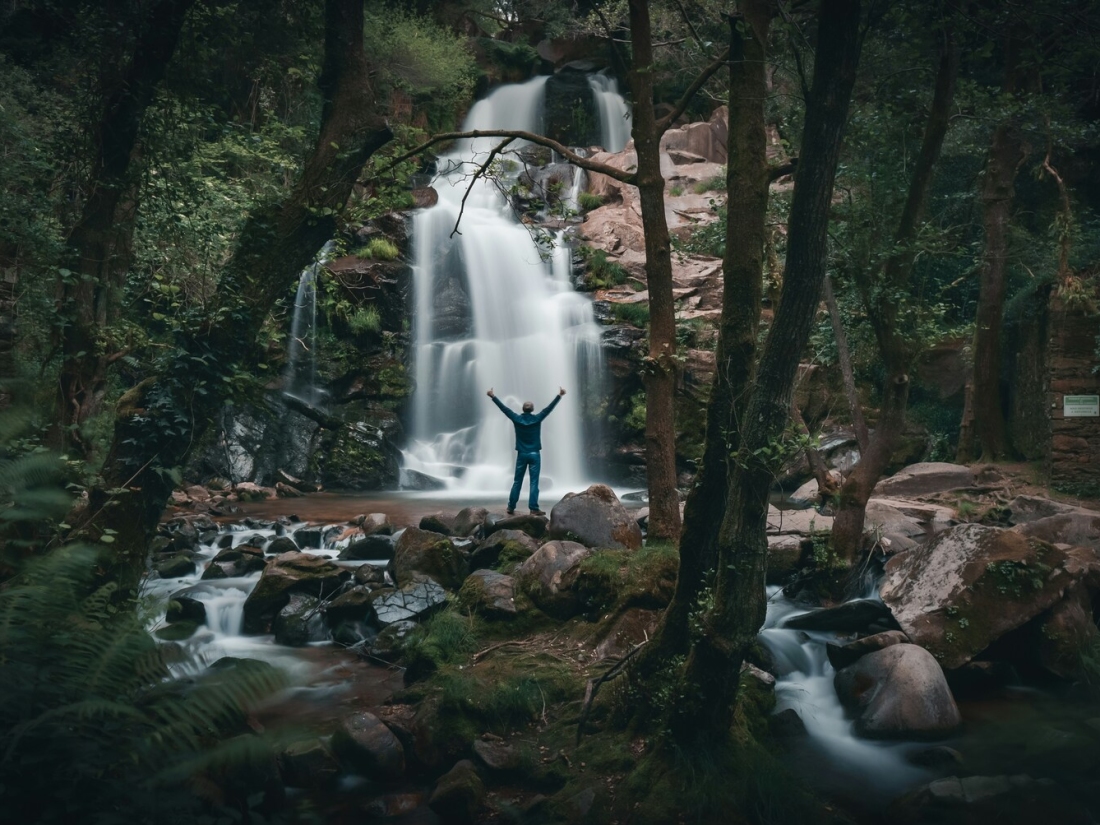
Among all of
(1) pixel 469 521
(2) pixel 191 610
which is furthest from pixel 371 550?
(2) pixel 191 610

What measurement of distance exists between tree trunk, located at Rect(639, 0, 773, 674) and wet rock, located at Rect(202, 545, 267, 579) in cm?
633

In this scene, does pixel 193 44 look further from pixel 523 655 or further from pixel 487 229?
pixel 487 229

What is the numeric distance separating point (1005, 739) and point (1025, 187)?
54.9 feet

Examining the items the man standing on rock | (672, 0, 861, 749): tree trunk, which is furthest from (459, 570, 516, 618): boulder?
the man standing on rock

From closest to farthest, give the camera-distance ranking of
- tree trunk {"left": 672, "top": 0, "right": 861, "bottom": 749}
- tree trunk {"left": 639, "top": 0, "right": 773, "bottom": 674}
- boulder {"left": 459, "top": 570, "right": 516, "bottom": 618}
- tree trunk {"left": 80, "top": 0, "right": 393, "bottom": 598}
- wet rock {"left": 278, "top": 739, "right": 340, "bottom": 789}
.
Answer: tree trunk {"left": 672, "top": 0, "right": 861, "bottom": 749} < tree trunk {"left": 639, "top": 0, "right": 773, "bottom": 674} < wet rock {"left": 278, "top": 739, "right": 340, "bottom": 789} < tree trunk {"left": 80, "top": 0, "right": 393, "bottom": 598} < boulder {"left": 459, "top": 570, "right": 516, "bottom": 618}

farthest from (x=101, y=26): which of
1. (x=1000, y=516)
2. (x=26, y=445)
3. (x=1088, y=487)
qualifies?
(x=1088, y=487)

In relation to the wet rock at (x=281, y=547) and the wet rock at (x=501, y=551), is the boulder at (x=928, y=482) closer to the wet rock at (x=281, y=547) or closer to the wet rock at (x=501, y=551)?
the wet rock at (x=501, y=551)

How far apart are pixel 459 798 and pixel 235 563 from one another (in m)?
6.21

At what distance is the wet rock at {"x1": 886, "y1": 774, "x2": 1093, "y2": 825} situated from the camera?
449cm

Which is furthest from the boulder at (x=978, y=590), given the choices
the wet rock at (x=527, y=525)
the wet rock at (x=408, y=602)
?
the wet rock at (x=408, y=602)

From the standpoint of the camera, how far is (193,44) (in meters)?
6.71

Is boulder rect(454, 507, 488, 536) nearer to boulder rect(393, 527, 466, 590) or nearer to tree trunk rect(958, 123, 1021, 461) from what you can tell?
boulder rect(393, 527, 466, 590)

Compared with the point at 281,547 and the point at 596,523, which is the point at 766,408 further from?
the point at 281,547

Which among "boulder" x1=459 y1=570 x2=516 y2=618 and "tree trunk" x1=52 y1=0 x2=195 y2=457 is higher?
"tree trunk" x1=52 y1=0 x2=195 y2=457
